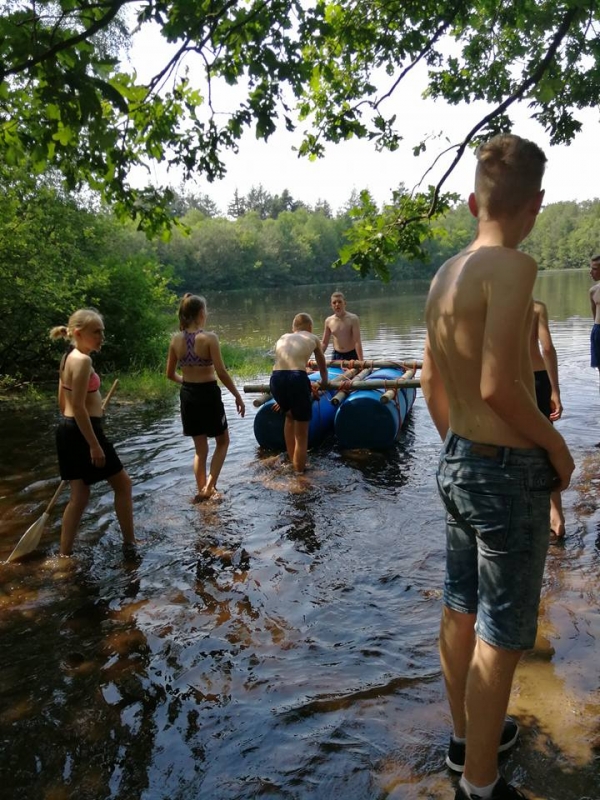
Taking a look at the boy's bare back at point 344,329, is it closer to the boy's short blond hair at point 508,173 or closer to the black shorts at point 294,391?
the black shorts at point 294,391

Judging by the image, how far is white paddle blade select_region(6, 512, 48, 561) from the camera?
5.00 meters

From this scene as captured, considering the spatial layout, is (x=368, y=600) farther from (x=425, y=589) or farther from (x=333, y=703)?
(x=333, y=703)

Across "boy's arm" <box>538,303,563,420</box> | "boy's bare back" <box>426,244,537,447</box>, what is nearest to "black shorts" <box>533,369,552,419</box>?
"boy's arm" <box>538,303,563,420</box>

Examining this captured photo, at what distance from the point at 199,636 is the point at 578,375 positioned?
38.7 feet

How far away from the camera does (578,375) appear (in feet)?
43.1

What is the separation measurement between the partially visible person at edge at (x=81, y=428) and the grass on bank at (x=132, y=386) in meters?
7.24

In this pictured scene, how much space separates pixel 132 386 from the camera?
13156 mm

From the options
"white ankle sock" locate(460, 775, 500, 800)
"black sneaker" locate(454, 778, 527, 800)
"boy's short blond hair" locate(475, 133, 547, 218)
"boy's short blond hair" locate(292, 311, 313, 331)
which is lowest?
"black sneaker" locate(454, 778, 527, 800)

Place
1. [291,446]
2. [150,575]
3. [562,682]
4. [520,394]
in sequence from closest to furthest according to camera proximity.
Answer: [520,394] → [562,682] → [150,575] → [291,446]

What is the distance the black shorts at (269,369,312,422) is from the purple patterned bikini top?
1.16 metres

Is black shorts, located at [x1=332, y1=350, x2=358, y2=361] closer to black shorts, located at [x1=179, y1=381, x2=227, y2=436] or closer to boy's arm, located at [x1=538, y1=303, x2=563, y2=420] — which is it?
black shorts, located at [x1=179, y1=381, x2=227, y2=436]

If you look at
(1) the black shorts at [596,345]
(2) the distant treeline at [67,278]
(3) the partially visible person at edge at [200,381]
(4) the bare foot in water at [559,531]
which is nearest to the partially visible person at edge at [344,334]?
(2) the distant treeline at [67,278]

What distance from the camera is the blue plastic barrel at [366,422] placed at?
7.91 meters

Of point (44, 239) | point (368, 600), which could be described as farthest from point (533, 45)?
point (44, 239)
